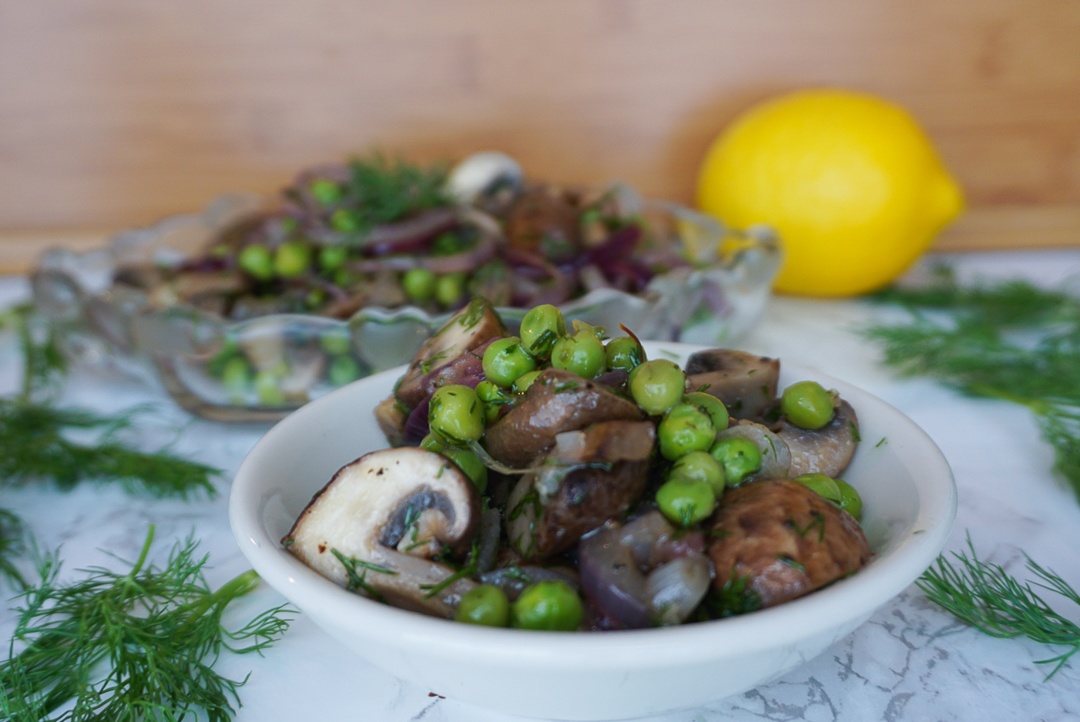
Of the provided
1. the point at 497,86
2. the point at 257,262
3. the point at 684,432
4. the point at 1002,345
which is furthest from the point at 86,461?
the point at 1002,345

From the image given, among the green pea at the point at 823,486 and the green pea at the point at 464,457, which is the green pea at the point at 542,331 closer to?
the green pea at the point at 464,457

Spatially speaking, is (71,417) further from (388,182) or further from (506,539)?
(506,539)

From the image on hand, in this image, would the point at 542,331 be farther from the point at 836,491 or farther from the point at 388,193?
the point at 388,193

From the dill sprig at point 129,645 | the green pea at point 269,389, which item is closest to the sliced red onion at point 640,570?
the dill sprig at point 129,645

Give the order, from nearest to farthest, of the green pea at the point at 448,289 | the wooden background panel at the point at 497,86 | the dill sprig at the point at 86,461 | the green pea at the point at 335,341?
the dill sprig at the point at 86,461 < the green pea at the point at 335,341 < the green pea at the point at 448,289 < the wooden background panel at the point at 497,86

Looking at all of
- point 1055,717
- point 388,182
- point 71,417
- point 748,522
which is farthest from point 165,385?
point 1055,717
